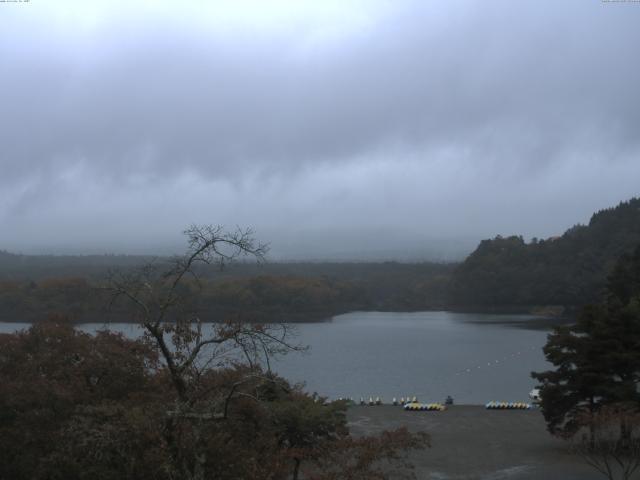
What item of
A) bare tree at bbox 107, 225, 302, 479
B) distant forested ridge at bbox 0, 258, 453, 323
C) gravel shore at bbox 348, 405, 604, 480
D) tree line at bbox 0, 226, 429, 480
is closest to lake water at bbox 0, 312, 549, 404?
distant forested ridge at bbox 0, 258, 453, 323

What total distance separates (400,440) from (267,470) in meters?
1.80

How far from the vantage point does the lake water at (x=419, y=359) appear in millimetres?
28688

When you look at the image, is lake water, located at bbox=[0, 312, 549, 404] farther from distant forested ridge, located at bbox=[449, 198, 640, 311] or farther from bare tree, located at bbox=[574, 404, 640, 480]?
distant forested ridge, located at bbox=[449, 198, 640, 311]

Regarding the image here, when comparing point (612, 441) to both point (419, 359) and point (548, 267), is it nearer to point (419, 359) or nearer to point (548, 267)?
point (419, 359)

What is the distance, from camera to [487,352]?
40.6 meters

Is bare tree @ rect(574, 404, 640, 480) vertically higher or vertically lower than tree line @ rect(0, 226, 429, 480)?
lower

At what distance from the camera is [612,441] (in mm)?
13500

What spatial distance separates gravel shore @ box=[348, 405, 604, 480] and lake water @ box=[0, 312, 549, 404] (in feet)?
12.4

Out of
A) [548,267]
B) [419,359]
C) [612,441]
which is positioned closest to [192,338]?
[612,441]

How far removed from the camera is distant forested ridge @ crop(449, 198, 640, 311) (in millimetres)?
63125

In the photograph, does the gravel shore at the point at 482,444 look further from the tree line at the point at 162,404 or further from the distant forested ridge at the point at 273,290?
the distant forested ridge at the point at 273,290

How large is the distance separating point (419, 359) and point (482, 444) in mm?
21244

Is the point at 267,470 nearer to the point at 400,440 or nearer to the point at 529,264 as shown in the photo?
the point at 400,440

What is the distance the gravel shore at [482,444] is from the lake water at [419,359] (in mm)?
3774
